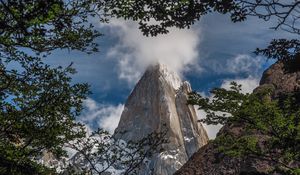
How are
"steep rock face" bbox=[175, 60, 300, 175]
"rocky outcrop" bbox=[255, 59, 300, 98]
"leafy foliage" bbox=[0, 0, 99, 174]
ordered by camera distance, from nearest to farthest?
"leafy foliage" bbox=[0, 0, 99, 174] → "steep rock face" bbox=[175, 60, 300, 175] → "rocky outcrop" bbox=[255, 59, 300, 98]

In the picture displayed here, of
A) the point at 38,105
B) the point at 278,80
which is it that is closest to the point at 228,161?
the point at 278,80

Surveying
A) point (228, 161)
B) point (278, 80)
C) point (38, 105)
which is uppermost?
point (278, 80)

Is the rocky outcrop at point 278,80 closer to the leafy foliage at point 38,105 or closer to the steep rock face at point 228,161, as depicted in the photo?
the steep rock face at point 228,161

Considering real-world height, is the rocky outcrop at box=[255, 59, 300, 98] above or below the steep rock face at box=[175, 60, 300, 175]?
above

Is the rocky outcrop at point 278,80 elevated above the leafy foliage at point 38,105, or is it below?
above

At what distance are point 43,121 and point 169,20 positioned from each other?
588cm

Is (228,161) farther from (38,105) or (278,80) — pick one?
(38,105)

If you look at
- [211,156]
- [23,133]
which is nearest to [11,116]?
[23,133]

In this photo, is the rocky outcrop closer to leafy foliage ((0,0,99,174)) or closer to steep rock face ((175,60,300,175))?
steep rock face ((175,60,300,175))

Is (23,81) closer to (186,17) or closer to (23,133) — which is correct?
(23,133)

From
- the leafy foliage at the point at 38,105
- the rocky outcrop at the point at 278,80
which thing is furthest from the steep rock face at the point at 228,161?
the leafy foliage at the point at 38,105

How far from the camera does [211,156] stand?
40625 millimetres

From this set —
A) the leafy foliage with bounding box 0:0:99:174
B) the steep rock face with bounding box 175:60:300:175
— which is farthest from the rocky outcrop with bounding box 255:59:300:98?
the leafy foliage with bounding box 0:0:99:174

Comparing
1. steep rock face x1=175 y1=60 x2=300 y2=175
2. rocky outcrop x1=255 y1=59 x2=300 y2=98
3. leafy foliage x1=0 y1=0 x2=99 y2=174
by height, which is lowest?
leafy foliage x1=0 y1=0 x2=99 y2=174
